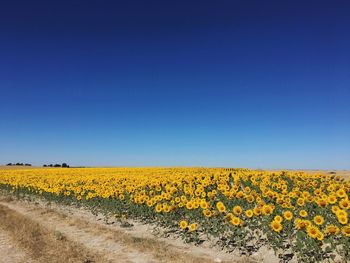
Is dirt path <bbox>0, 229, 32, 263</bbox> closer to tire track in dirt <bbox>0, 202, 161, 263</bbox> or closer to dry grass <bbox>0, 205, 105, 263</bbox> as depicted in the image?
dry grass <bbox>0, 205, 105, 263</bbox>

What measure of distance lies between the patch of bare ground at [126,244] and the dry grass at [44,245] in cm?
25

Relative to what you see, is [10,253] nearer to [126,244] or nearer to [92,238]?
[92,238]

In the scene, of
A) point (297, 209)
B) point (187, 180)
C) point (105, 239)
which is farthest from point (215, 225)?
point (187, 180)

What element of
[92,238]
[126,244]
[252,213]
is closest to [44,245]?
[92,238]

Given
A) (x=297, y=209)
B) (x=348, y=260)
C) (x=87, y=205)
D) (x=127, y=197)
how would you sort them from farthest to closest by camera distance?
(x=87, y=205) → (x=127, y=197) → (x=297, y=209) → (x=348, y=260)

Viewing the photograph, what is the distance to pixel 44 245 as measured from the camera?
934 centimetres

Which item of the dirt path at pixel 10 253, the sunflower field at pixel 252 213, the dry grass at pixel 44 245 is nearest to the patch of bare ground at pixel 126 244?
the dry grass at pixel 44 245

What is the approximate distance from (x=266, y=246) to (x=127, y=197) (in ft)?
24.5

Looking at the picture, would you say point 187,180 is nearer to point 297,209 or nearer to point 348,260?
point 297,209

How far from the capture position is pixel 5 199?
→ 21.8 meters

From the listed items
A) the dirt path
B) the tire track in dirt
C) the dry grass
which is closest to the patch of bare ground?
the tire track in dirt

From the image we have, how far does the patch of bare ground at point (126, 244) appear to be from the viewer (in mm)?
8195

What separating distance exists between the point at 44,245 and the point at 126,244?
7.21 feet

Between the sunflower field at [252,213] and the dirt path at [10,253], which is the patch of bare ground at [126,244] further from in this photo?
the dirt path at [10,253]
